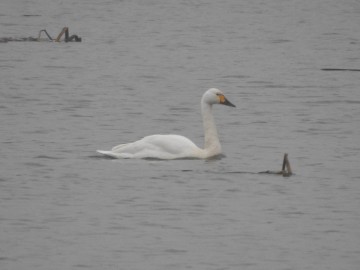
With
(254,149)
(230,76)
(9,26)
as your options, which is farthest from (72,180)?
(9,26)

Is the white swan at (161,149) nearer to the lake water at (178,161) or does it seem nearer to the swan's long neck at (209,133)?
the swan's long neck at (209,133)

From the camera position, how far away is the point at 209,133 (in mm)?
19375

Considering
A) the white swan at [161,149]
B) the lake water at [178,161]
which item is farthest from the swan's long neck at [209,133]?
the lake water at [178,161]

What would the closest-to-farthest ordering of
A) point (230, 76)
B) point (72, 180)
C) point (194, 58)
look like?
point (72, 180), point (230, 76), point (194, 58)

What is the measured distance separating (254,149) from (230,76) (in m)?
11.8

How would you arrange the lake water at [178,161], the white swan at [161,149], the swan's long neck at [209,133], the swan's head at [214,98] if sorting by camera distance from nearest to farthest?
the lake water at [178,161] → the white swan at [161,149] → the swan's long neck at [209,133] → the swan's head at [214,98]

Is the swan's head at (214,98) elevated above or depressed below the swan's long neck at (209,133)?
above

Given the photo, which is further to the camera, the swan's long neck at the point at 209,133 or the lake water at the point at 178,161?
the swan's long neck at the point at 209,133

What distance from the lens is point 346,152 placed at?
65.2 ft

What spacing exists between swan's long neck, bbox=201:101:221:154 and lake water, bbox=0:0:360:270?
347mm

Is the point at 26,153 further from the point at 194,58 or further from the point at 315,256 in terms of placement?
the point at 194,58

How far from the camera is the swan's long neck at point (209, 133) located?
1906cm

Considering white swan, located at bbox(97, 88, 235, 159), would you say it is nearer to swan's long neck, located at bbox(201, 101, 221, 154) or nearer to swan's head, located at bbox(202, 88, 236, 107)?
swan's long neck, located at bbox(201, 101, 221, 154)

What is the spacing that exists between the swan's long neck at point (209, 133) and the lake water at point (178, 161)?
347 millimetres
